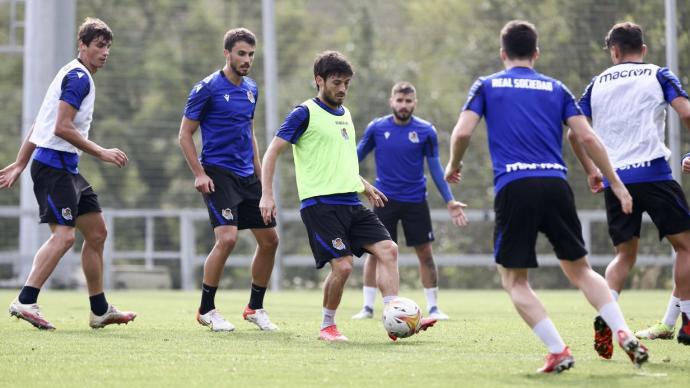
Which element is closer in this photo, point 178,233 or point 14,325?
point 14,325

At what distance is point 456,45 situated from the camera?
25.4m

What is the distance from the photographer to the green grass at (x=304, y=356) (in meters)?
5.82

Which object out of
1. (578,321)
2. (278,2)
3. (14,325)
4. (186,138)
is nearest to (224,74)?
(186,138)

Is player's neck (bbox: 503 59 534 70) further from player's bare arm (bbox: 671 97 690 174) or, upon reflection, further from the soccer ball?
the soccer ball

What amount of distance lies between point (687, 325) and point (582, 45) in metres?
15.7

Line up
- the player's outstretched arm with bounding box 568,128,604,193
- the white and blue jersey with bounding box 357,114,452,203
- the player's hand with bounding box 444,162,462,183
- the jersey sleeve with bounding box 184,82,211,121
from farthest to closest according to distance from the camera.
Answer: the white and blue jersey with bounding box 357,114,452,203 < the jersey sleeve with bounding box 184,82,211,121 < the player's outstretched arm with bounding box 568,128,604,193 < the player's hand with bounding box 444,162,462,183

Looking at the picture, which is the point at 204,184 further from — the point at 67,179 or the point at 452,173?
the point at 452,173

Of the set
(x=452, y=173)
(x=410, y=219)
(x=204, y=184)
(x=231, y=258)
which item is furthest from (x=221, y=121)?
(x=231, y=258)

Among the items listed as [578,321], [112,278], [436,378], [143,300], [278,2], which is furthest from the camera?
[278,2]

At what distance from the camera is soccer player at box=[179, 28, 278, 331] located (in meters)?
8.74

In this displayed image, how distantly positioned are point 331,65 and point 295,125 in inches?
19.2

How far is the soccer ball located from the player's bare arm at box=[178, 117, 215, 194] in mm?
1703

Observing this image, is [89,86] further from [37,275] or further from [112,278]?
[112,278]

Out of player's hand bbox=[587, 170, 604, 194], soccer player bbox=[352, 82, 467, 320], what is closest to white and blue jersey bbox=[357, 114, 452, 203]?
soccer player bbox=[352, 82, 467, 320]
